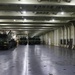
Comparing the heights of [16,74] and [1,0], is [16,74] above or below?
below

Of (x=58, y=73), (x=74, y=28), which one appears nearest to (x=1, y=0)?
(x=58, y=73)

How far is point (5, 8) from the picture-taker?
14.4 m

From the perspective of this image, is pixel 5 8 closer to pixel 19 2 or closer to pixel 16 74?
pixel 19 2

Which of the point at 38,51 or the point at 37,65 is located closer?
the point at 37,65

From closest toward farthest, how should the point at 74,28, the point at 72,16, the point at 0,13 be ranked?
1. the point at 0,13
2. the point at 72,16
3. the point at 74,28

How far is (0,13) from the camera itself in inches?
701

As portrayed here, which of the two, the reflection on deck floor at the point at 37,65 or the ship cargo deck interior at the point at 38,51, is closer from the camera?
the reflection on deck floor at the point at 37,65

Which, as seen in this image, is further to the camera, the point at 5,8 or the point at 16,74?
the point at 5,8

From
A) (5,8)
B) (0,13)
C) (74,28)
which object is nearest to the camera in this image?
(5,8)

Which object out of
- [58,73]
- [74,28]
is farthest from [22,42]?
[58,73]

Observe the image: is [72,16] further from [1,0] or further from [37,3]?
[1,0]

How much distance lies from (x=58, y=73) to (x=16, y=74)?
1587 mm

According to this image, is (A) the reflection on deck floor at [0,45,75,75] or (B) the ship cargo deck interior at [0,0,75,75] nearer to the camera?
(A) the reflection on deck floor at [0,45,75,75]

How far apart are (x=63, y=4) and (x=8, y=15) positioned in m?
7.10
